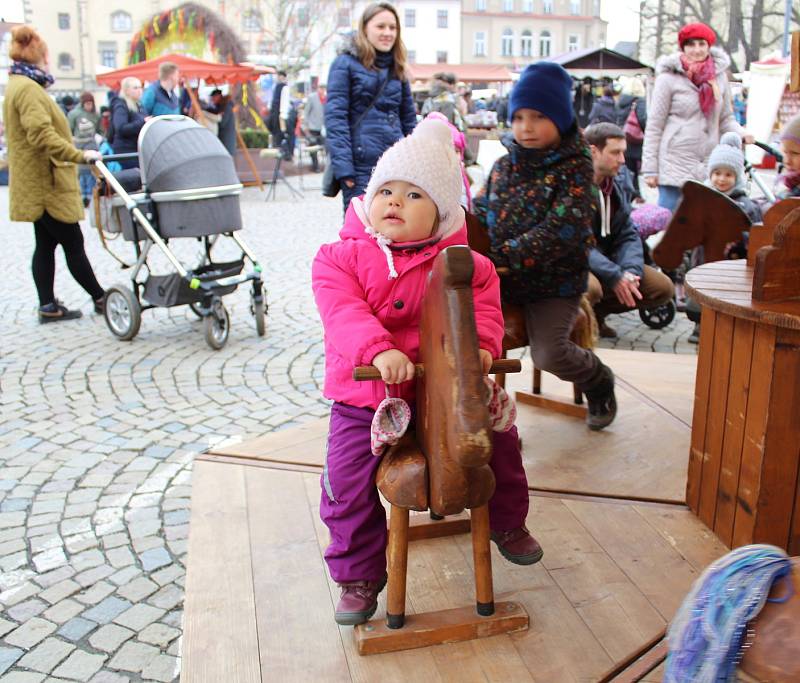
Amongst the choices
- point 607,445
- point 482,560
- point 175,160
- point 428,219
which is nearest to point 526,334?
point 607,445

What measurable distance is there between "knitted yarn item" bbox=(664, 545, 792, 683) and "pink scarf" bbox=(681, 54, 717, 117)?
5.74 m

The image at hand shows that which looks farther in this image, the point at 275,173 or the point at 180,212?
the point at 275,173

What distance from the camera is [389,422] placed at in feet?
6.76

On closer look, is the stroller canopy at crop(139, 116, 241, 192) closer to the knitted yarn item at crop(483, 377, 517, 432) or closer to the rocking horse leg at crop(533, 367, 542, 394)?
the rocking horse leg at crop(533, 367, 542, 394)

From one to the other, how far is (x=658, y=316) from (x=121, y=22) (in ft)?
211

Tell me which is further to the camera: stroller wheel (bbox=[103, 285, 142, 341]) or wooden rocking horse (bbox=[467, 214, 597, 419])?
stroller wheel (bbox=[103, 285, 142, 341])

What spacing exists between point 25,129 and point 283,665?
492cm

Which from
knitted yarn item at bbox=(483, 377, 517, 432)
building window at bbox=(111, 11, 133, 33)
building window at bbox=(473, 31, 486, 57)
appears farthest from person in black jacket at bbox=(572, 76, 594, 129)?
building window at bbox=(473, 31, 486, 57)

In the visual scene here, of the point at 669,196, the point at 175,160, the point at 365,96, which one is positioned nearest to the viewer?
the point at 365,96

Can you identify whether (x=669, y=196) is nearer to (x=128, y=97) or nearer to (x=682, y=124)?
(x=682, y=124)

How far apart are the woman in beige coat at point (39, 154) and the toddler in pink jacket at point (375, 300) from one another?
4.11 metres

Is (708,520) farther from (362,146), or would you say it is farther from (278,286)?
(278,286)

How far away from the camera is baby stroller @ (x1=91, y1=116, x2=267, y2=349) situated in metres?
5.50

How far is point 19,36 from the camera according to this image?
581 cm
